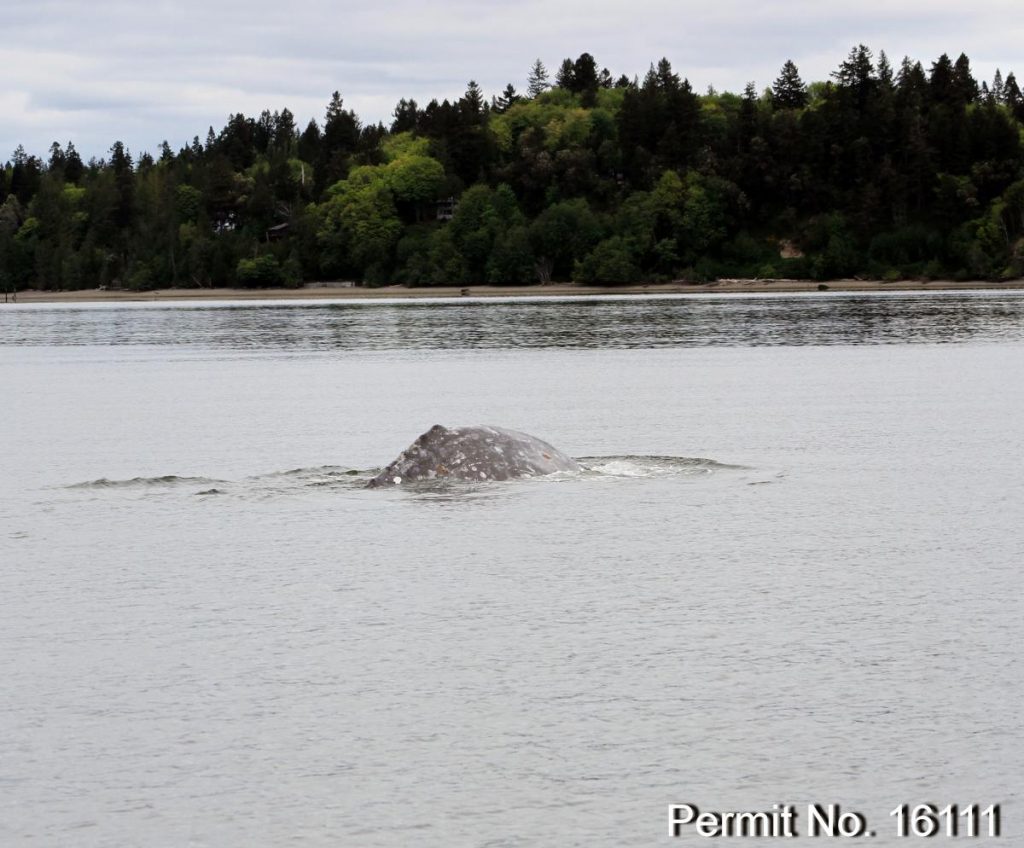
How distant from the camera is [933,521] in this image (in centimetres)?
2073

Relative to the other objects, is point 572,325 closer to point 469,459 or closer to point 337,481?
point 469,459

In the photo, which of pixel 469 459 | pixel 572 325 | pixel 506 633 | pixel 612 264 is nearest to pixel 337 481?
pixel 469 459

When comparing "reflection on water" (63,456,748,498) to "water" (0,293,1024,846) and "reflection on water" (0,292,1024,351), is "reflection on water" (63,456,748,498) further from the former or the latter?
"reflection on water" (0,292,1024,351)

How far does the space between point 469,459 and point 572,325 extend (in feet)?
259

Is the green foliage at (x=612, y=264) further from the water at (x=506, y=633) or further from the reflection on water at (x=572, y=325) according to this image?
the water at (x=506, y=633)

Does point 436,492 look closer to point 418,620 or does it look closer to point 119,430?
point 418,620

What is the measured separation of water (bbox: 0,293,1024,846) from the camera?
1058 cm

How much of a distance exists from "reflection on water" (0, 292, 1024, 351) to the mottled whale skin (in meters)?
48.4

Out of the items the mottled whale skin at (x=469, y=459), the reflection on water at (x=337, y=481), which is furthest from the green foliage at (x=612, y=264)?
the mottled whale skin at (x=469, y=459)

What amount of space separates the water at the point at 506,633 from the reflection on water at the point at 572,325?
44.7 m

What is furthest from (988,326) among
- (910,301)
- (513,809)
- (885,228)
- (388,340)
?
(885,228)

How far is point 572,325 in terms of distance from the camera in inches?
4114

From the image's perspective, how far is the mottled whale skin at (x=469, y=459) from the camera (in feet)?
85.1

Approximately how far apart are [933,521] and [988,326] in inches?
2688
